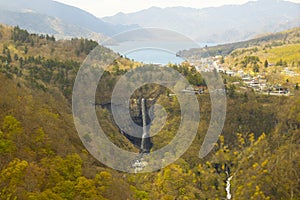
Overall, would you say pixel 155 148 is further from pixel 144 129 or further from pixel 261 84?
pixel 261 84

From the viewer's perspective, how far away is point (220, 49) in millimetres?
140500

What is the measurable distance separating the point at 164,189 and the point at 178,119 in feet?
78.7

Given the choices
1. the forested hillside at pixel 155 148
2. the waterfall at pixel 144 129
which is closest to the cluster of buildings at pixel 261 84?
the forested hillside at pixel 155 148

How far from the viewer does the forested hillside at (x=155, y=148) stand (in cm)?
1125

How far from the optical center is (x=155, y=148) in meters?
36.4

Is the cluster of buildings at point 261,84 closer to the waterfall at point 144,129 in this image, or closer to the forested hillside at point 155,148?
the forested hillside at point 155,148

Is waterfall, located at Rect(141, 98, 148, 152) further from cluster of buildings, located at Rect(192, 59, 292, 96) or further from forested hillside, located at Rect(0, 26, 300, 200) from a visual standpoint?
cluster of buildings, located at Rect(192, 59, 292, 96)

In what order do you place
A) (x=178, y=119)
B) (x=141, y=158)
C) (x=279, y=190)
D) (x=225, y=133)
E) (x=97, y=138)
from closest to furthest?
(x=279, y=190) → (x=97, y=138) → (x=141, y=158) → (x=225, y=133) → (x=178, y=119)

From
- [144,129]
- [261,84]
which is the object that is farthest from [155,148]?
[261,84]

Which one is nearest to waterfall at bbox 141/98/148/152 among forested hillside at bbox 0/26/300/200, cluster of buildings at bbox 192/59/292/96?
forested hillside at bbox 0/26/300/200

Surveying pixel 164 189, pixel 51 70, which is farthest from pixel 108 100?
pixel 164 189

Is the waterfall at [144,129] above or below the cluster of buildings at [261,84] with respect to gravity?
below

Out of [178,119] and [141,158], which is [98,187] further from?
[178,119]

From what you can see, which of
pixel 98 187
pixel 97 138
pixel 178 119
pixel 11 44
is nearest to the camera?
pixel 98 187
